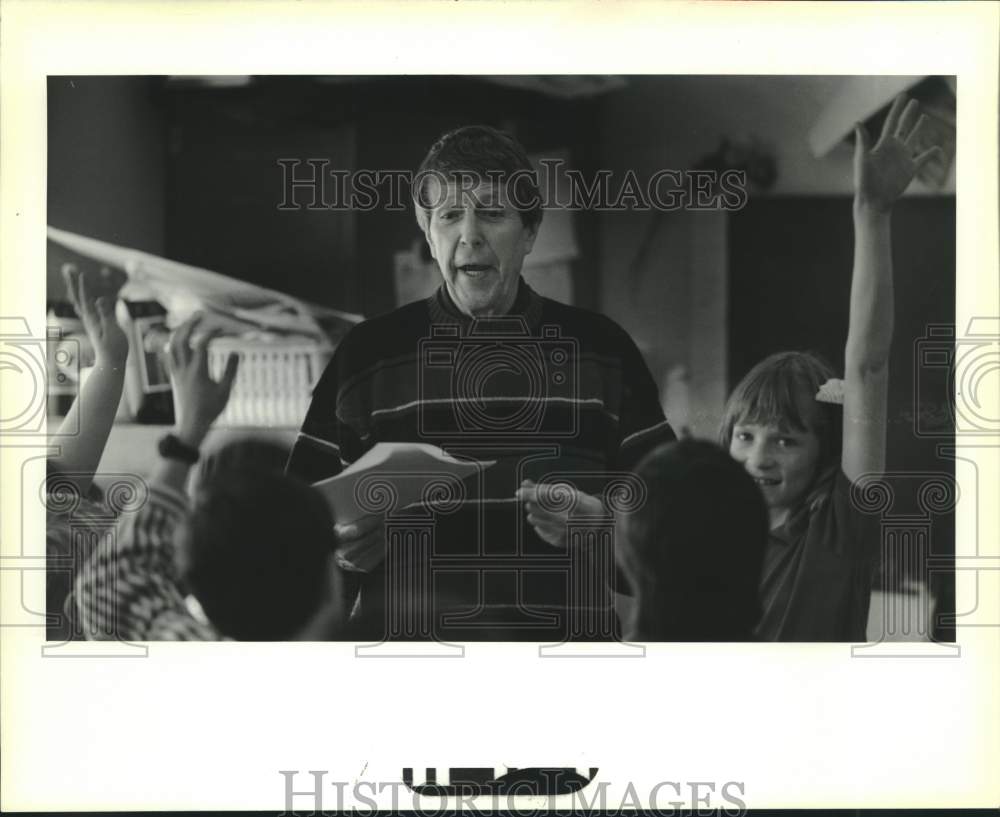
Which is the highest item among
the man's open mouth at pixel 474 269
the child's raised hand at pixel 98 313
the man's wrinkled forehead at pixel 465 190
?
the man's wrinkled forehead at pixel 465 190

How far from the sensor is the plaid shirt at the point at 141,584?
7.57 ft

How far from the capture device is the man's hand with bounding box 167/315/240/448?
7.55 ft

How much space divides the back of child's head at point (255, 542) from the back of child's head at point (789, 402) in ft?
3.21

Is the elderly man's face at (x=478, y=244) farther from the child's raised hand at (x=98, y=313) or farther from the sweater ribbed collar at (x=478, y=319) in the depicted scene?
the child's raised hand at (x=98, y=313)

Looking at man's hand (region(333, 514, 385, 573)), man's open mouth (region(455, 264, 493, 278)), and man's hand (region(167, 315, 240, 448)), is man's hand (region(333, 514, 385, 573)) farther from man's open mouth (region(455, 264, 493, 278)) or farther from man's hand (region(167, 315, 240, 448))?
man's open mouth (region(455, 264, 493, 278))

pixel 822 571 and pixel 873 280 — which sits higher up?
pixel 873 280

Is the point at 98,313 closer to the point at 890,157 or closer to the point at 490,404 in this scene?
the point at 490,404

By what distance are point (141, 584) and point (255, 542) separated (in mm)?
290

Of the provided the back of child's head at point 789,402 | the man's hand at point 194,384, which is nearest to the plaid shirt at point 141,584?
the man's hand at point 194,384

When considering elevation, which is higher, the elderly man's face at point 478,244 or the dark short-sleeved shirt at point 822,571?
the elderly man's face at point 478,244

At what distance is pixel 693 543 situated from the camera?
2303 millimetres

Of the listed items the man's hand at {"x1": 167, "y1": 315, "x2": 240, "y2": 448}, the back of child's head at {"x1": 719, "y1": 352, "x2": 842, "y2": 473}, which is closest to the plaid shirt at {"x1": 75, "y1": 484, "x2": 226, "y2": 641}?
the man's hand at {"x1": 167, "y1": 315, "x2": 240, "y2": 448}

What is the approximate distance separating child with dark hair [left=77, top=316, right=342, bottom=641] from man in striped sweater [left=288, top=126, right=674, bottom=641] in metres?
0.08

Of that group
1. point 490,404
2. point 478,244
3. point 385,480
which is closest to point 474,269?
point 478,244
